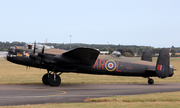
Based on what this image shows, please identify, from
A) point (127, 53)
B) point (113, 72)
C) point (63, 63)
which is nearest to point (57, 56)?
point (63, 63)

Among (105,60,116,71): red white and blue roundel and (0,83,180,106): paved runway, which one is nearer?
(0,83,180,106): paved runway

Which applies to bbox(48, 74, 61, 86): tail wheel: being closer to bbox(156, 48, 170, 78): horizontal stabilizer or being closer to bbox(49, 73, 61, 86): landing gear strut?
bbox(49, 73, 61, 86): landing gear strut

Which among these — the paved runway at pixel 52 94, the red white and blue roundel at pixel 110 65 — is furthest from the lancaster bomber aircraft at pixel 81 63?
the paved runway at pixel 52 94

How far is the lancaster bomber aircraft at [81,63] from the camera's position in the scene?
19.2 meters

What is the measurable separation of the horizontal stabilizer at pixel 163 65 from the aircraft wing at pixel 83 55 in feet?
20.4

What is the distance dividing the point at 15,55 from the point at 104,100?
10450mm

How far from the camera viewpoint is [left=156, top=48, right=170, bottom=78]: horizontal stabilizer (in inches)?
835

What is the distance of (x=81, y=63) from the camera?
20.1 meters

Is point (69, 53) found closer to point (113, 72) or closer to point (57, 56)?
point (57, 56)

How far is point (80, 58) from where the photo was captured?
1964 centimetres

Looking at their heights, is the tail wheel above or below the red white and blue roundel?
below

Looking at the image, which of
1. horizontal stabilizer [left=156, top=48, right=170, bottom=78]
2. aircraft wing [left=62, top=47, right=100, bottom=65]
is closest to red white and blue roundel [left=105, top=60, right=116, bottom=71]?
aircraft wing [left=62, top=47, right=100, bottom=65]

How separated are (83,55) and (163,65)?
24.9ft

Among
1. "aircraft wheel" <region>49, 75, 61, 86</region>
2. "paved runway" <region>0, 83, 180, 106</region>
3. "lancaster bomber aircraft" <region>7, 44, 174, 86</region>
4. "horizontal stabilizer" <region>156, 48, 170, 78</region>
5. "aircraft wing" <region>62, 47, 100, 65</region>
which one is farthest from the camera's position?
"horizontal stabilizer" <region>156, 48, 170, 78</region>
